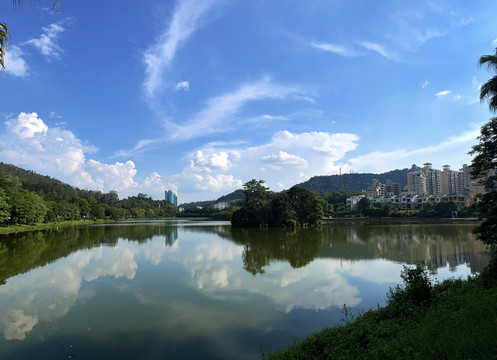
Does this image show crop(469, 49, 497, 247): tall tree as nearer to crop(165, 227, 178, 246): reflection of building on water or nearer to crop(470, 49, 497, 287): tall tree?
crop(470, 49, 497, 287): tall tree

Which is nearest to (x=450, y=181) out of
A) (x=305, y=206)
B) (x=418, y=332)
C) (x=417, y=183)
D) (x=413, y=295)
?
(x=417, y=183)

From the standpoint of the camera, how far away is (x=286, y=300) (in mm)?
10172

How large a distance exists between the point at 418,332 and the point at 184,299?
25.2ft

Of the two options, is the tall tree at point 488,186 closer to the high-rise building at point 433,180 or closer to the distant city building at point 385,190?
the distant city building at point 385,190

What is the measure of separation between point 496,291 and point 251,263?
12.4m

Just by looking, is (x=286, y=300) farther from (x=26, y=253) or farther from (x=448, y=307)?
(x=26, y=253)

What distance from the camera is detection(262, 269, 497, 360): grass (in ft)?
13.7

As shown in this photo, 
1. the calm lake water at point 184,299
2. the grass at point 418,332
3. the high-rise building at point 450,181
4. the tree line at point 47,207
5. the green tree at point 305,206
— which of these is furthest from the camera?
the high-rise building at point 450,181

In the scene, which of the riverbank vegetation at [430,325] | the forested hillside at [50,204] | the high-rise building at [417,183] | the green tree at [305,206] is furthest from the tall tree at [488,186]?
the high-rise building at [417,183]

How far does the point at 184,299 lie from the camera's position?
10539mm

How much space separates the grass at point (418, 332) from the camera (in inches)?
164

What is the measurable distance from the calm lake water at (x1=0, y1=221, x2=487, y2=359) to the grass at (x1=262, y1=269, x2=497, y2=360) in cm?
138

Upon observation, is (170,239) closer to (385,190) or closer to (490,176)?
(490,176)

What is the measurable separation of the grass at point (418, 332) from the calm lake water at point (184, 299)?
138cm
